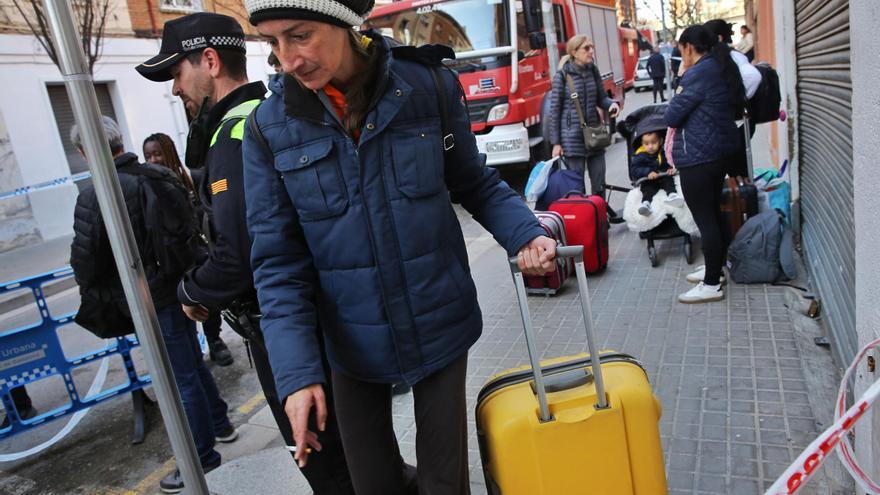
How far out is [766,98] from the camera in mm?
5043

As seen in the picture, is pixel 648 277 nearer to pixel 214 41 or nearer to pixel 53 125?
pixel 214 41

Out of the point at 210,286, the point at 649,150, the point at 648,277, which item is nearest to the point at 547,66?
the point at 649,150

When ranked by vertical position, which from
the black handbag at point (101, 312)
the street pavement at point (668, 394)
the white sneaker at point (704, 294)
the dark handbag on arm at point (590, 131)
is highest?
the dark handbag on arm at point (590, 131)

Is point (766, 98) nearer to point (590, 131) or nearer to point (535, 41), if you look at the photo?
point (590, 131)

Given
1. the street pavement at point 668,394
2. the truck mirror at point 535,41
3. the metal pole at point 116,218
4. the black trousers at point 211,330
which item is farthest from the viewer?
the truck mirror at point 535,41

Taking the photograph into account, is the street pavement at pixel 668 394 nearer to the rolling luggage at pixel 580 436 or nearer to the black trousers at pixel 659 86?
the rolling luggage at pixel 580 436

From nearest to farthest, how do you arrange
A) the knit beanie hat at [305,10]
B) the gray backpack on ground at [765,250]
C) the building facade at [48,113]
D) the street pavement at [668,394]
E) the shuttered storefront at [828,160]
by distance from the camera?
the knit beanie hat at [305,10]
the street pavement at [668,394]
the shuttered storefront at [828,160]
the gray backpack on ground at [765,250]
the building facade at [48,113]

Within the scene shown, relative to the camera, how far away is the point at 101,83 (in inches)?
626

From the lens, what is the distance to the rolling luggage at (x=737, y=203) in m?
5.35

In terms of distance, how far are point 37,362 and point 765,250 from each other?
5113mm

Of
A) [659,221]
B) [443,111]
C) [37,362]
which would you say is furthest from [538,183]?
[443,111]

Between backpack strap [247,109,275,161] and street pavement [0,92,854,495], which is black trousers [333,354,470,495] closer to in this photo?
street pavement [0,92,854,495]

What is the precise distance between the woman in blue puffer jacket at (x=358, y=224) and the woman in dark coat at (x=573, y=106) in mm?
5050

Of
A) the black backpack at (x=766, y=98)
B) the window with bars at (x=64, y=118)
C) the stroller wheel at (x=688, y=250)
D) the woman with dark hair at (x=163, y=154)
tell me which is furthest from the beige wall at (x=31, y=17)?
the black backpack at (x=766, y=98)
